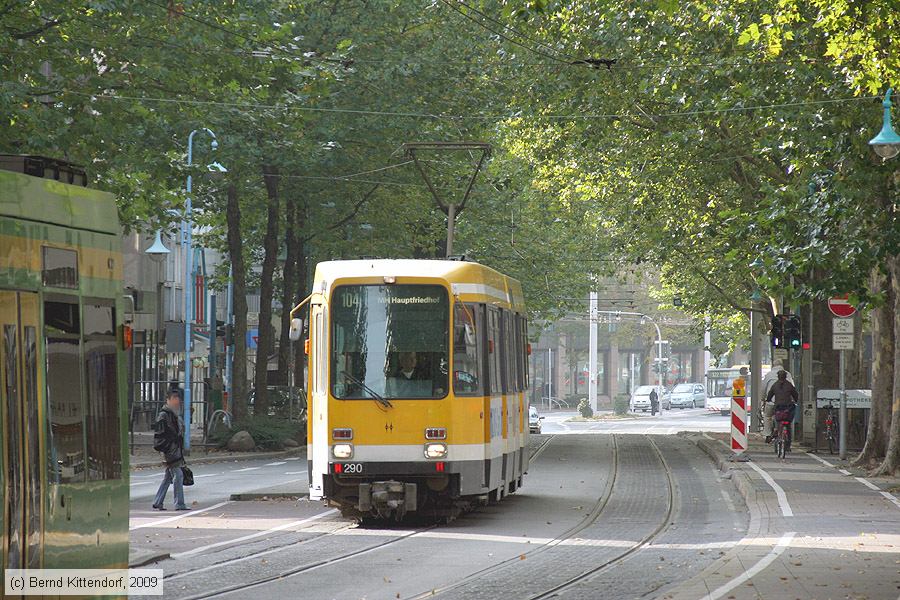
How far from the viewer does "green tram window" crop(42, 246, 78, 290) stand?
957cm

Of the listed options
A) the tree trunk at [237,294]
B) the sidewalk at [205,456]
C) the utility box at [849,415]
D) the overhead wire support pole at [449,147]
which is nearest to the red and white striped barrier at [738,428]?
the utility box at [849,415]

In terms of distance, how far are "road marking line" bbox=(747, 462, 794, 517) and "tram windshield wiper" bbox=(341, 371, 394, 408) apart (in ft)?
17.4

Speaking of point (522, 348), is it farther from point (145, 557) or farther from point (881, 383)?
point (145, 557)

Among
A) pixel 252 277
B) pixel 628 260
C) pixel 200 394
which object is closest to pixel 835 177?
pixel 628 260

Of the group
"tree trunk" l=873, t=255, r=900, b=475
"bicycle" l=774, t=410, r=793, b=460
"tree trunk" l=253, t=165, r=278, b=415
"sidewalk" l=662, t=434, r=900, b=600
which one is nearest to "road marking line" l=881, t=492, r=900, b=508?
"sidewalk" l=662, t=434, r=900, b=600

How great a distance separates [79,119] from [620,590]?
14526mm

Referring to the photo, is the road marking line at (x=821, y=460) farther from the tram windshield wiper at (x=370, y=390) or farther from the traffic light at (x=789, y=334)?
the tram windshield wiper at (x=370, y=390)

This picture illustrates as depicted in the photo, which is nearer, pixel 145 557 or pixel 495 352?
pixel 145 557

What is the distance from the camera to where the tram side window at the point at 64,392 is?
9.46m

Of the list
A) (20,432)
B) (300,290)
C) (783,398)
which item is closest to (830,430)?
(783,398)

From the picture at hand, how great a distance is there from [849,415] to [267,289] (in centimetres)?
1525

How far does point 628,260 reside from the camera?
53.8m

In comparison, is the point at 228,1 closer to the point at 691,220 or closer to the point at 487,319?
the point at 487,319

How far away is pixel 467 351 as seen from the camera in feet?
65.8
